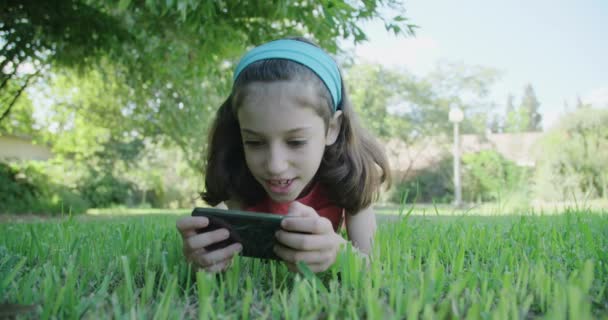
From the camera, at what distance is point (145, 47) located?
278 inches

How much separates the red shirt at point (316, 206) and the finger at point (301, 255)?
3.91ft

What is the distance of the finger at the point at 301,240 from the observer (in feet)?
4.48

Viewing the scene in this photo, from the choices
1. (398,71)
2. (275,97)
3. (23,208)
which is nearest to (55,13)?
(275,97)

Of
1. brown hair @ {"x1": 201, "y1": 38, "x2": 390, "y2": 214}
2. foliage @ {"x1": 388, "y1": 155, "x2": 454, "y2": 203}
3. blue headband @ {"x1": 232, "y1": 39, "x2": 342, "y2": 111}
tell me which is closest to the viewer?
blue headband @ {"x1": 232, "y1": 39, "x2": 342, "y2": 111}

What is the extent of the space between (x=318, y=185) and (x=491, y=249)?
111 centimetres

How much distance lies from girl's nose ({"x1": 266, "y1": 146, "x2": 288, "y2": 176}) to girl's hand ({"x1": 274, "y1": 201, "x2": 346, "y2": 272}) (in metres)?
0.40

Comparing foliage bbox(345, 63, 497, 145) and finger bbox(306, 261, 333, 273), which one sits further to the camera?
foliage bbox(345, 63, 497, 145)

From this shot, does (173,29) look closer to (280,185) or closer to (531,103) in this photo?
(280,185)

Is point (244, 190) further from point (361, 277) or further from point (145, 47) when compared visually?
point (145, 47)

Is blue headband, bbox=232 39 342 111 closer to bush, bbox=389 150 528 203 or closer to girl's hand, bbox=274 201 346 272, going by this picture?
girl's hand, bbox=274 201 346 272

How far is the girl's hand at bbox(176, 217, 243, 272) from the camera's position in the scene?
4.70 ft

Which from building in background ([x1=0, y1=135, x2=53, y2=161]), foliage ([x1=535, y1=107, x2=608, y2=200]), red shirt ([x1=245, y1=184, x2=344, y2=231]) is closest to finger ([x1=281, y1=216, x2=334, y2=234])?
red shirt ([x1=245, y1=184, x2=344, y2=231])

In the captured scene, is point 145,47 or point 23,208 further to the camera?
point 23,208

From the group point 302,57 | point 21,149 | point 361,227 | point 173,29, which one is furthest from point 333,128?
point 21,149
